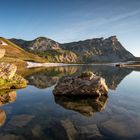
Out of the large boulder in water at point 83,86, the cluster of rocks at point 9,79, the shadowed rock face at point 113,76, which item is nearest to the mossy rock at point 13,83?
the cluster of rocks at point 9,79

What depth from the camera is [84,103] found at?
31016 mm

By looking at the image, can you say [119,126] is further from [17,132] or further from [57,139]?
[17,132]

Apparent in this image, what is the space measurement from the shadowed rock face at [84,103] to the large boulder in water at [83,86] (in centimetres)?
131

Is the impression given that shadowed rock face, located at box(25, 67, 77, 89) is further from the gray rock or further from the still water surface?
the still water surface

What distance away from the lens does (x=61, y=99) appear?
3422 cm

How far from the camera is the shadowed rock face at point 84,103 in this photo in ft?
89.9

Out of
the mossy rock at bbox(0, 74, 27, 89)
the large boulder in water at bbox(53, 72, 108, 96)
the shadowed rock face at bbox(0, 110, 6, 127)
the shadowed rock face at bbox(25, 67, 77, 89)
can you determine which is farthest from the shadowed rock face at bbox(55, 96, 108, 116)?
the shadowed rock face at bbox(25, 67, 77, 89)

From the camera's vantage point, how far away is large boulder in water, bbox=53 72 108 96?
3581cm

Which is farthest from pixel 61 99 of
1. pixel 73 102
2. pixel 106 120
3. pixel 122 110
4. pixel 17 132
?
pixel 17 132

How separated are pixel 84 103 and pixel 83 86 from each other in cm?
543

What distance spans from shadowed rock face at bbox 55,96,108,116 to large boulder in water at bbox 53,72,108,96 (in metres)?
1.31

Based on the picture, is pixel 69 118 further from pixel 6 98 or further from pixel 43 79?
pixel 43 79

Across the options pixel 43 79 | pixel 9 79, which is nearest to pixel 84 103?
pixel 9 79

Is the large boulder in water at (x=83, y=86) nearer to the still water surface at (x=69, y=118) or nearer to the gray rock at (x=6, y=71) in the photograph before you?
the still water surface at (x=69, y=118)
